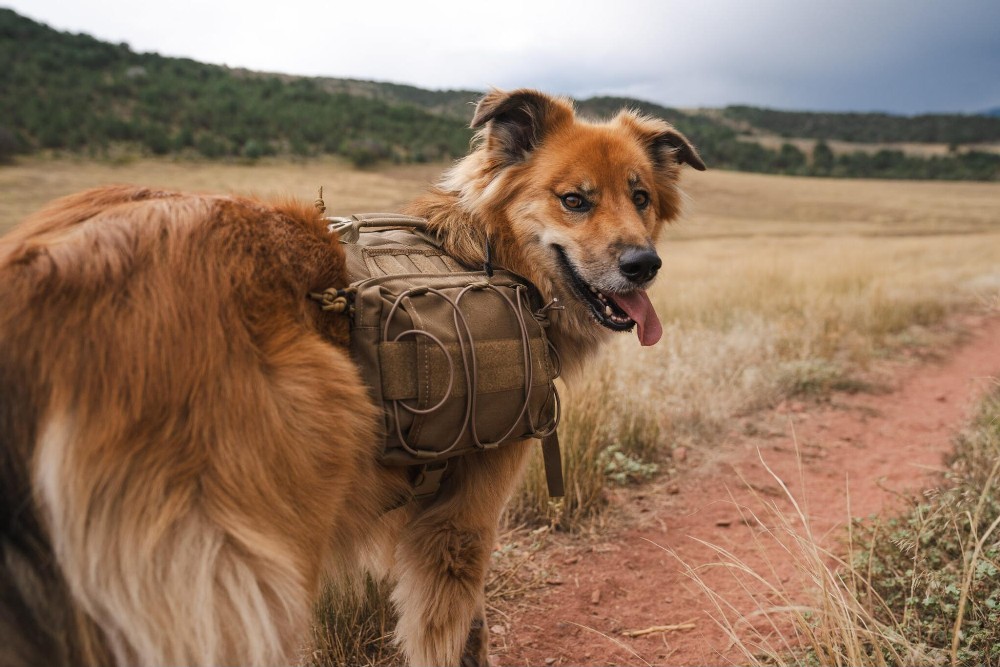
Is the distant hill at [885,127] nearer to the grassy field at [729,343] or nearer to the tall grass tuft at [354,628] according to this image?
the grassy field at [729,343]

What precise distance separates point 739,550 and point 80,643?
3.24 metres

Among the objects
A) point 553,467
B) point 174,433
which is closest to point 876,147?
point 553,467

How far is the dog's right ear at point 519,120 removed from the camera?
2773mm

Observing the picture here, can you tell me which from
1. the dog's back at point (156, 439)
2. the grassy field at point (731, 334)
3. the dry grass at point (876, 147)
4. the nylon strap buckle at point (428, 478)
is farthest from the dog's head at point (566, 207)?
the dry grass at point (876, 147)

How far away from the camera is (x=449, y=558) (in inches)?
92.4

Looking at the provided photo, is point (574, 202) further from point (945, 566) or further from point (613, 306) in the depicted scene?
point (945, 566)

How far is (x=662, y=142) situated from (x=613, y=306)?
3.88ft

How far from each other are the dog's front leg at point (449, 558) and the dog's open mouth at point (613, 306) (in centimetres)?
74

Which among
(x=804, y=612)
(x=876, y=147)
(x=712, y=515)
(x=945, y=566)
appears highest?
(x=876, y=147)

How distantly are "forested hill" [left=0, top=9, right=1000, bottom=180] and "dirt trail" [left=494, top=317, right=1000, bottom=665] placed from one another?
62.7ft

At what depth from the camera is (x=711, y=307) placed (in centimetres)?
815

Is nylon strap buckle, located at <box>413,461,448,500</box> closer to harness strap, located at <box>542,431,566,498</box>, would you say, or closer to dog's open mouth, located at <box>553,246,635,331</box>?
harness strap, located at <box>542,431,566,498</box>

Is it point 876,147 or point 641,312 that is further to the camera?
point 876,147

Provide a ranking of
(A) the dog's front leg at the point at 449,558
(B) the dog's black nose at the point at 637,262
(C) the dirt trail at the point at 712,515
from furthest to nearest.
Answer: (C) the dirt trail at the point at 712,515, (B) the dog's black nose at the point at 637,262, (A) the dog's front leg at the point at 449,558
